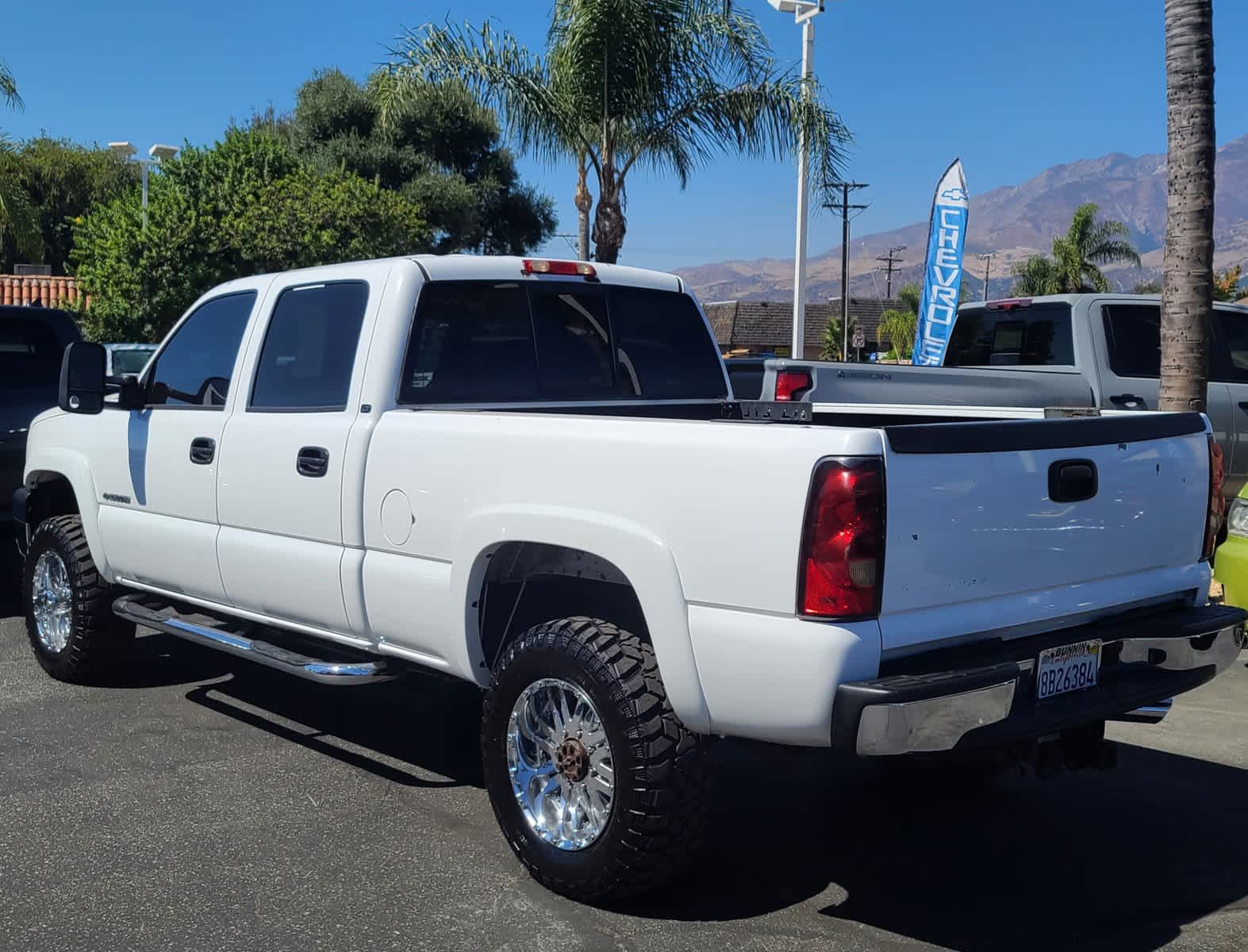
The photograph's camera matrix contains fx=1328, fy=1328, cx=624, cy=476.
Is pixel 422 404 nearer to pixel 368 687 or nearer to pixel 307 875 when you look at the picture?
pixel 307 875

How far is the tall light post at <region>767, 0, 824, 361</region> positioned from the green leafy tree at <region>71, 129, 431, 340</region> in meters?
8.01

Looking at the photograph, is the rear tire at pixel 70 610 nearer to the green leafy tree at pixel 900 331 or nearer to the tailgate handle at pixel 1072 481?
the tailgate handle at pixel 1072 481

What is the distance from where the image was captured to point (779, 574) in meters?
3.45

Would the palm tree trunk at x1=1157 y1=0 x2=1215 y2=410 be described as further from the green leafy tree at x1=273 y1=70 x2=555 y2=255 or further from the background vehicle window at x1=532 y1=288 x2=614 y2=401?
the green leafy tree at x1=273 y1=70 x2=555 y2=255

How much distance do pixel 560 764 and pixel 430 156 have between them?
33821mm

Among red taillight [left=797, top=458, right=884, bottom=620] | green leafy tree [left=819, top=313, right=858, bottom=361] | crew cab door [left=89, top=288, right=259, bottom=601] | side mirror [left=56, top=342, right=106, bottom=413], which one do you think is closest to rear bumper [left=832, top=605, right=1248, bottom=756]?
red taillight [left=797, top=458, right=884, bottom=620]

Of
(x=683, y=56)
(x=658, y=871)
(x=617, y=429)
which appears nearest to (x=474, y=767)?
(x=658, y=871)

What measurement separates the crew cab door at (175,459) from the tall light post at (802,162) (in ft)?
36.6

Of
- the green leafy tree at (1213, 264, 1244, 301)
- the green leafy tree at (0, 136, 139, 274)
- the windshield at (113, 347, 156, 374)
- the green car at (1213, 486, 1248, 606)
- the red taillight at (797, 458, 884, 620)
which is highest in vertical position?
the green leafy tree at (0, 136, 139, 274)

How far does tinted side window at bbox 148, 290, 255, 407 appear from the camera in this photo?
5.71 metres

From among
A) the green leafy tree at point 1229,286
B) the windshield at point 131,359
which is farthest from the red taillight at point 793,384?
the green leafy tree at point 1229,286

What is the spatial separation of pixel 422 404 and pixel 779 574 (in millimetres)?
1923

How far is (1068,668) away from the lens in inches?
152

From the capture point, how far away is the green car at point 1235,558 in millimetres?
6477
